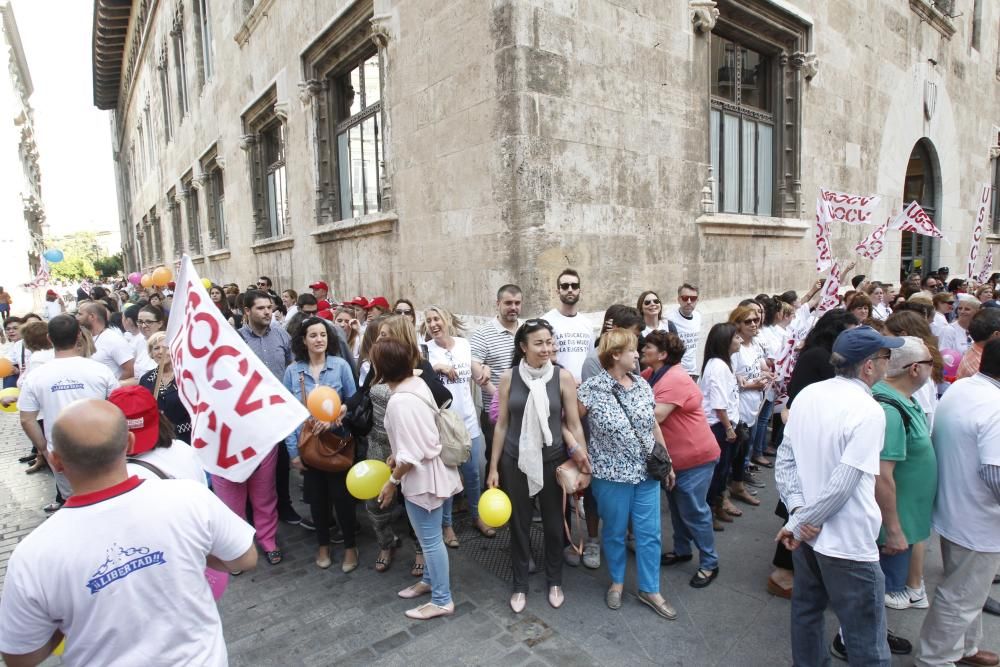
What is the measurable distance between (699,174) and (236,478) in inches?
270

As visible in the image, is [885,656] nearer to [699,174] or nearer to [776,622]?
[776,622]

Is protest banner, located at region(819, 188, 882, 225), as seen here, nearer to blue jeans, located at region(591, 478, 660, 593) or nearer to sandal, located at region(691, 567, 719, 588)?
sandal, located at region(691, 567, 719, 588)

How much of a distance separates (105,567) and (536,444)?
2236mm

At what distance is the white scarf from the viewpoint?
3447 mm

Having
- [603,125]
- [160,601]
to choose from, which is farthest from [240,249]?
[160,601]

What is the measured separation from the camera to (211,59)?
50.6 ft

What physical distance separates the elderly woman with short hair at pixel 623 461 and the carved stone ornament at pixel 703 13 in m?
5.64

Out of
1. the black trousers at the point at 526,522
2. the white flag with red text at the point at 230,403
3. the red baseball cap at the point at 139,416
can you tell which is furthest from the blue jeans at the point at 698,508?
the red baseball cap at the point at 139,416

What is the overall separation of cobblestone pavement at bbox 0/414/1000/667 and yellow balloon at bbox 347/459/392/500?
0.76 m

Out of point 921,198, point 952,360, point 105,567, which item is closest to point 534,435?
point 105,567

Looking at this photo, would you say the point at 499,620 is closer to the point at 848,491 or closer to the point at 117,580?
the point at 848,491

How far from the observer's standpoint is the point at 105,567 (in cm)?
166

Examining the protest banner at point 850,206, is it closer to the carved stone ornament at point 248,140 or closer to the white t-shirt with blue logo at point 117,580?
the white t-shirt with blue logo at point 117,580

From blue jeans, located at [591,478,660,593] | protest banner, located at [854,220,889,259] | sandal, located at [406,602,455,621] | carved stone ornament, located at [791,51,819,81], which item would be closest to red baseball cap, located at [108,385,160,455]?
sandal, located at [406,602,455,621]
